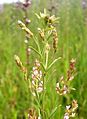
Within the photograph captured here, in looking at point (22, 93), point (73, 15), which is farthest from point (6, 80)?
point (73, 15)

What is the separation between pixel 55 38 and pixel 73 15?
3637 mm

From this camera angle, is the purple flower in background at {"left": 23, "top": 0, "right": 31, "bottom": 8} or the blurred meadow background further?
the blurred meadow background

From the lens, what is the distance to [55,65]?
3102 mm

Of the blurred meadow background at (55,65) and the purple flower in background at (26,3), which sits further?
the blurred meadow background at (55,65)

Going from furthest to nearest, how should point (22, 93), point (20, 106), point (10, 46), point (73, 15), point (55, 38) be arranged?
point (73, 15) → point (10, 46) → point (22, 93) → point (20, 106) → point (55, 38)

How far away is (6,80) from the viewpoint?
3.28m

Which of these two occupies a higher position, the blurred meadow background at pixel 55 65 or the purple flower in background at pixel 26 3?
the purple flower in background at pixel 26 3

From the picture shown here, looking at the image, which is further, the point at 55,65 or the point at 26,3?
the point at 55,65

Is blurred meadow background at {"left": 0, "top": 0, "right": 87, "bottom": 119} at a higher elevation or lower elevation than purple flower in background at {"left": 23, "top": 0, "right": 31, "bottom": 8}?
lower

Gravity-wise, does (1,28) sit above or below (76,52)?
above

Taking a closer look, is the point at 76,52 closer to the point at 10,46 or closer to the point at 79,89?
the point at 79,89

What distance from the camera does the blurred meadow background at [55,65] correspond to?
110 inches

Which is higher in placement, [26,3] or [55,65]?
[26,3]

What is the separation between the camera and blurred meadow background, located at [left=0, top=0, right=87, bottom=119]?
9.16 feet
